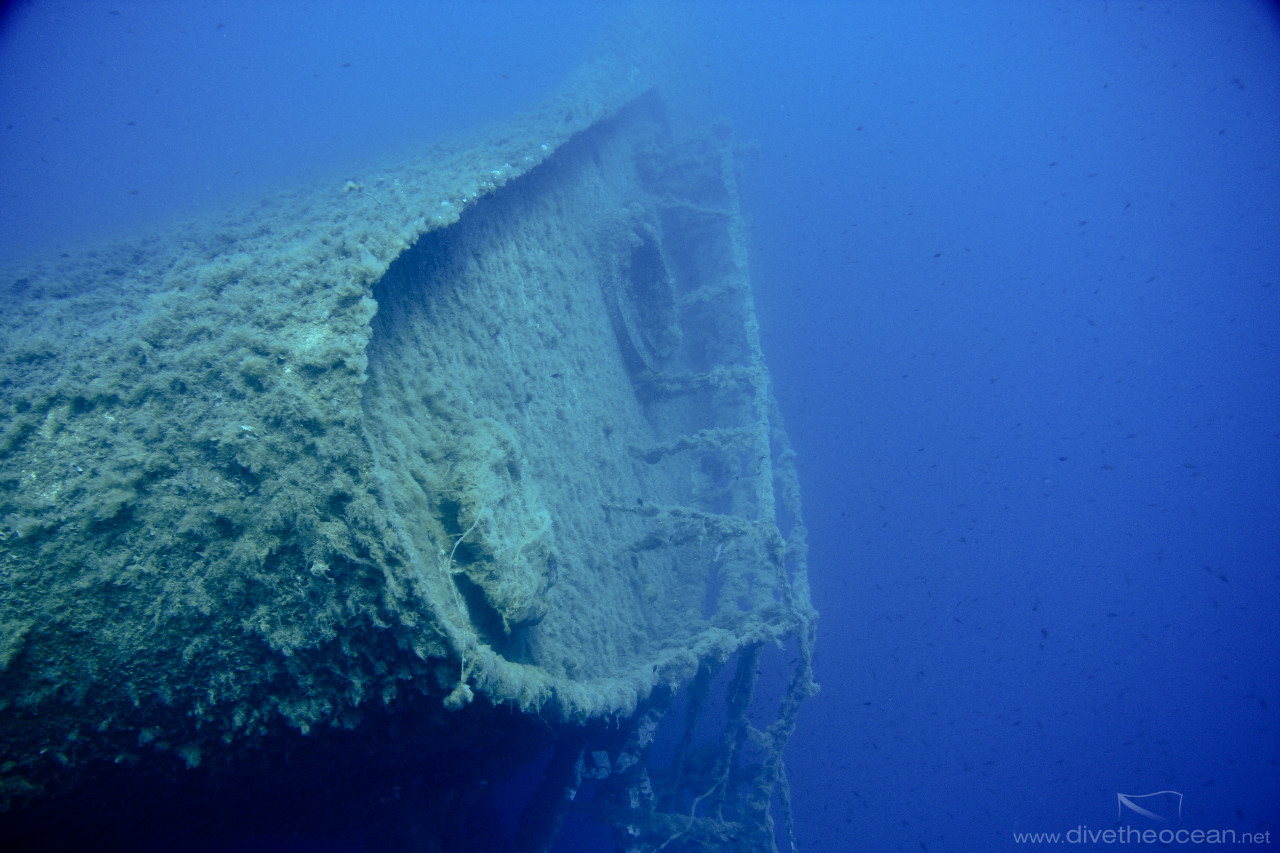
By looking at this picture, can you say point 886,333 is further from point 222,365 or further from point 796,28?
point 796,28

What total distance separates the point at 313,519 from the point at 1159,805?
38936 mm

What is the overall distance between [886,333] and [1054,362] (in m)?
19.5

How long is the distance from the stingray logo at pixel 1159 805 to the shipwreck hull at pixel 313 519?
33.7m

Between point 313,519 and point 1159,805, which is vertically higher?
point 313,519

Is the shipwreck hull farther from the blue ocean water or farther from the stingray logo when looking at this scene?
the stingray logo

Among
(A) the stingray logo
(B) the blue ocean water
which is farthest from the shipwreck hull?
(A) the stingray logo

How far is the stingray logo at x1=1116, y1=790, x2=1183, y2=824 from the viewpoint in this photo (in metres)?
23.4

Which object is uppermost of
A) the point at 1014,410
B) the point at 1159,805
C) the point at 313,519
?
the point at 313,519

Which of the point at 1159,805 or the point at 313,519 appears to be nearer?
the point at 313,519

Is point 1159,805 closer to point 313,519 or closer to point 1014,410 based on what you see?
point 1014,410

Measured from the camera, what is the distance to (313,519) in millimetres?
1328

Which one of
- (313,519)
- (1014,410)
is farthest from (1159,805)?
(313,519)

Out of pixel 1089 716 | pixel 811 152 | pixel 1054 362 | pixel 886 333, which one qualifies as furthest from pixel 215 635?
pixel 1054 362

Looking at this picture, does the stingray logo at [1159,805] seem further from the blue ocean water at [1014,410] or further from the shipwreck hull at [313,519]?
the shipwreck hull at [313,519]
